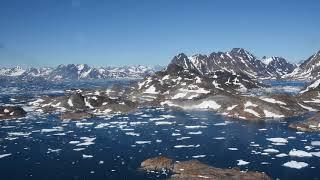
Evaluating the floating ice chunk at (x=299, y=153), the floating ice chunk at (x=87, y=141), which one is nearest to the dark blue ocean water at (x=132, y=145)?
the floating ice chunk at (x=87, y=141)

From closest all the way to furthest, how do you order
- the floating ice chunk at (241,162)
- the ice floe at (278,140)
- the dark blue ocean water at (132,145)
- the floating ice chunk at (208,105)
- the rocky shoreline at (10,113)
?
1. the dark blue ocean water at (132,145)
2. the floating ice chunk at (241,162)
3. the ice floe at (278,140)
4. the rocky shoreline at (10,113)
5. the floating ice chunk at (208,105)

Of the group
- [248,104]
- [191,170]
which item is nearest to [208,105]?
[248,104]

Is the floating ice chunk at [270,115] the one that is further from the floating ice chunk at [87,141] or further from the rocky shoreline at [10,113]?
the rocky shoreline at [10,113]

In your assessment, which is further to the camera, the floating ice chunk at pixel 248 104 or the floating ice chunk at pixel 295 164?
the floating ice chunk at pixel 248 104

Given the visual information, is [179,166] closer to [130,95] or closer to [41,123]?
[41,123]

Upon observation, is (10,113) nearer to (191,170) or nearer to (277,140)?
(277,140)

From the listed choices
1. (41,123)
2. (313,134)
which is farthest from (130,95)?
(313,134)

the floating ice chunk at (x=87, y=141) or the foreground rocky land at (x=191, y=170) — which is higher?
the floating ice chunk at (x=87, y=141)
